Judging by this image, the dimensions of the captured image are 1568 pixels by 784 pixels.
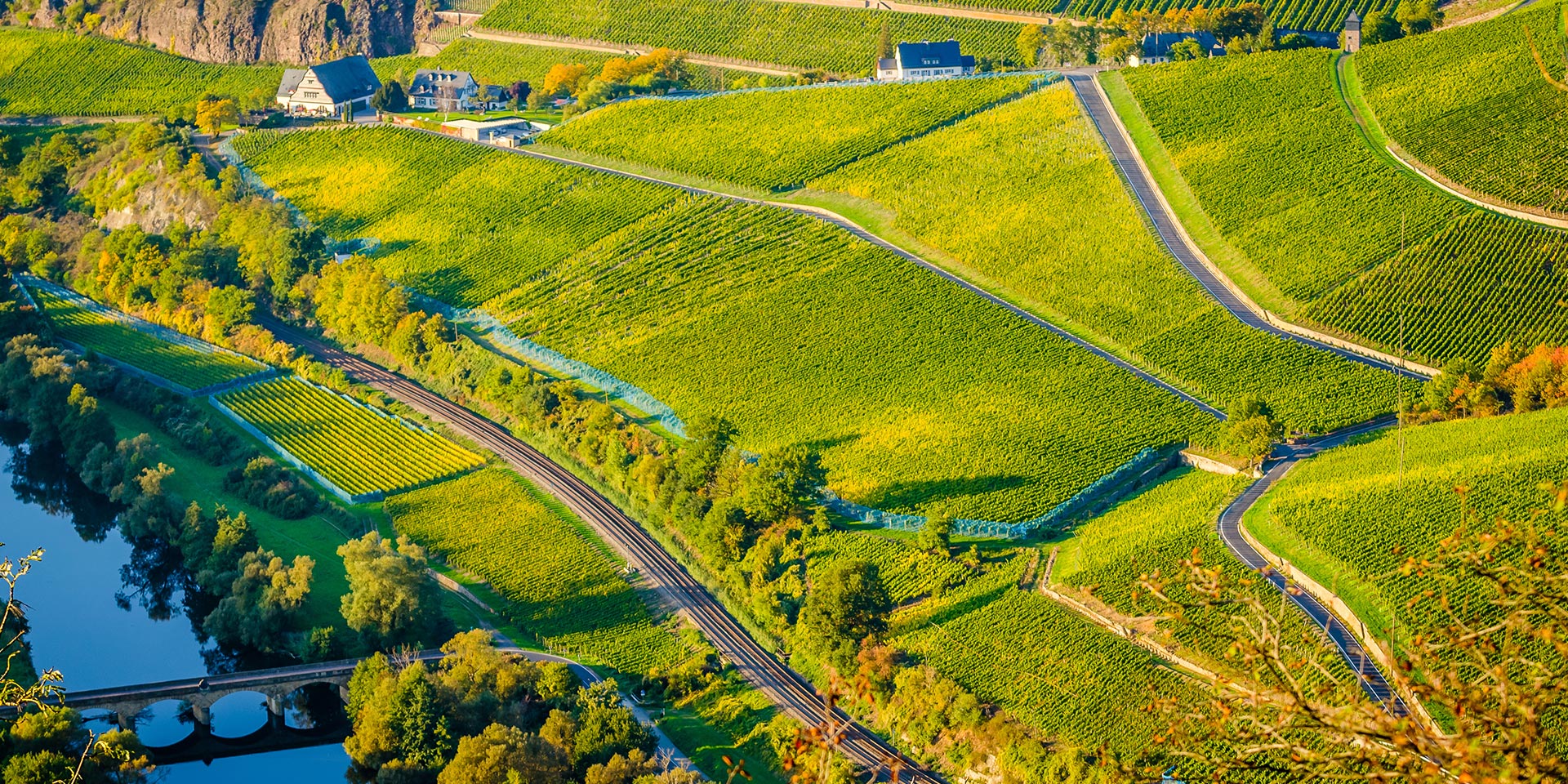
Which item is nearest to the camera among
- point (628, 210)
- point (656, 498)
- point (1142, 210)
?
point (656, 498)

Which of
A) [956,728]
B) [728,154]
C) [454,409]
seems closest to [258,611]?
[454,409]

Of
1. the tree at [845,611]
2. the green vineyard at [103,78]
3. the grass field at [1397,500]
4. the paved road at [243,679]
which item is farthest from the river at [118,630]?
the green vineyard at [103,78]

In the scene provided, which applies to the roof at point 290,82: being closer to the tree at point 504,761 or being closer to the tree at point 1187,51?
the tree at point 1187,51

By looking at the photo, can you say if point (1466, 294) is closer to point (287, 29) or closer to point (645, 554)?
point (645, 554)

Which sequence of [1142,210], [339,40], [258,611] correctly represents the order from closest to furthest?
[258,611]
[1142,210]
[339,40]

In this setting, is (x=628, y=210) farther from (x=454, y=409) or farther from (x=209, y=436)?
(x=209, y=436)

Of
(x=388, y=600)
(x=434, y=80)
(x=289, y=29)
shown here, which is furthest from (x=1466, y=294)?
(x=289, y=29)
